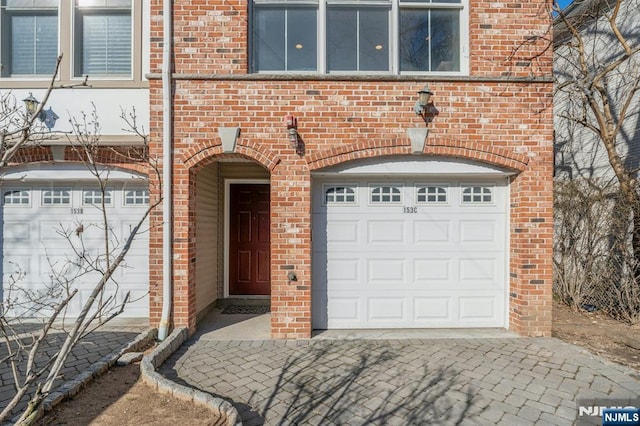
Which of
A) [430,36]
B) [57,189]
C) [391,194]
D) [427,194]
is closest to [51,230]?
[57,189]

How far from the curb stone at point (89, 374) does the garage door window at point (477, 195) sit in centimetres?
487

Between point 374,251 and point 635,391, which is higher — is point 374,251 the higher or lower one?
the higher one

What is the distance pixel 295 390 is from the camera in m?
3.49

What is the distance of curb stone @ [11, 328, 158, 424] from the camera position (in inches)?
121

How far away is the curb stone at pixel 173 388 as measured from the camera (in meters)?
2.99

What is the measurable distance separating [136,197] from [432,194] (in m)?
4.71

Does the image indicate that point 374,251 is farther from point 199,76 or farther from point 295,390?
point 199,76

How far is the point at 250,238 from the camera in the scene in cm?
694

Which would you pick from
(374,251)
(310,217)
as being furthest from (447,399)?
(310,217)

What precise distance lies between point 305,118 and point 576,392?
14.4 feet

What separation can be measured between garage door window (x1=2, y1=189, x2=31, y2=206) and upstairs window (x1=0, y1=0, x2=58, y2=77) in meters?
1.78

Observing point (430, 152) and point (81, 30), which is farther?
point (81, 30)

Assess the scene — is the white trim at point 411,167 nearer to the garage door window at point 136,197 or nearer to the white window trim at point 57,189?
the garage door window at point 136,197

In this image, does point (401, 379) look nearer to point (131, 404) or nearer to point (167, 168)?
point (131, 404)
